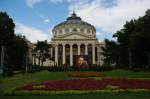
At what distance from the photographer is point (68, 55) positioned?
110m

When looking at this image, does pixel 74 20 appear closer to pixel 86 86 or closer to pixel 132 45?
pixel 132 45

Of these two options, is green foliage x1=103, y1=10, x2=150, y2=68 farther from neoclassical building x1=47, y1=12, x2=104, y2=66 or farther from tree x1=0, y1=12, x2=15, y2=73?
tree x1=0, y1=12, x2=15, y2=73

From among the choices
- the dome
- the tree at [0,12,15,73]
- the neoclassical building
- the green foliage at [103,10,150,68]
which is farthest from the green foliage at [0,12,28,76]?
the dome

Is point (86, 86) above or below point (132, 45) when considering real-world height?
below

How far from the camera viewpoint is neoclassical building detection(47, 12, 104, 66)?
106812 mm

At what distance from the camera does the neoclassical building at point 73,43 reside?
350 feet

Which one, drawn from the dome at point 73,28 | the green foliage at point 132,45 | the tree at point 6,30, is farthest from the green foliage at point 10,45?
the dome at point 73,28

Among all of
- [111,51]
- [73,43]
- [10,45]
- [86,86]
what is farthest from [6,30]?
[73,43]

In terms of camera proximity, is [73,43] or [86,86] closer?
[86,86]

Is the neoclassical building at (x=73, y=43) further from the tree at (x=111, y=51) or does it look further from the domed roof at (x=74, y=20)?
the tree at (x=111, y=51)

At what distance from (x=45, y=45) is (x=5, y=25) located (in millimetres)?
29663

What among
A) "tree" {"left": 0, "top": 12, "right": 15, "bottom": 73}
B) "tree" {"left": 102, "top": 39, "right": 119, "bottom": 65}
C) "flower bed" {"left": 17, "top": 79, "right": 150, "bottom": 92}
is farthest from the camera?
"tree" {"left": 102, "top": 39, "right": 119, "bottom": 65}

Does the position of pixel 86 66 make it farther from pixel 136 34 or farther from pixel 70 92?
pixel 70 92

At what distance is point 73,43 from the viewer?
10719cm
